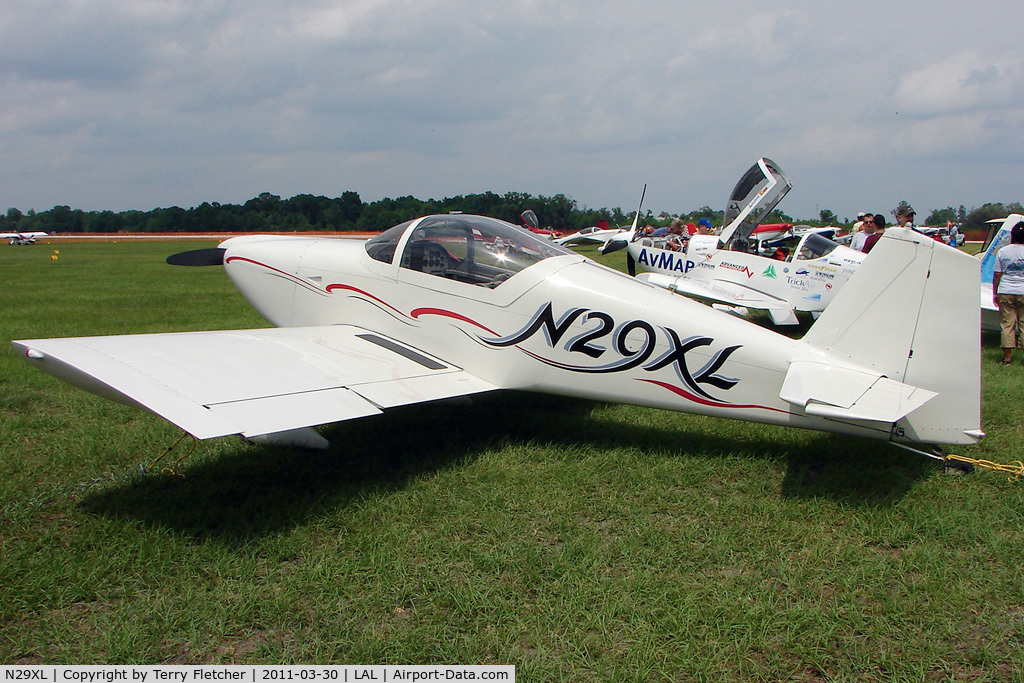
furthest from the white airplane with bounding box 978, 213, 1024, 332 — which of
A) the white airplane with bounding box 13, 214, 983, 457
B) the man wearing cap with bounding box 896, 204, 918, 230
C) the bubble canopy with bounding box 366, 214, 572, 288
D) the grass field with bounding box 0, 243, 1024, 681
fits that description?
the bubble canopy with bounding box 366, 214, 572, 288

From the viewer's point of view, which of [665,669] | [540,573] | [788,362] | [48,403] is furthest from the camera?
[48,403]

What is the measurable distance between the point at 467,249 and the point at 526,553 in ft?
8.21

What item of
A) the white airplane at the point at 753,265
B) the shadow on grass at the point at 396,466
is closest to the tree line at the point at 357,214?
the white airplane at the point at 753,265

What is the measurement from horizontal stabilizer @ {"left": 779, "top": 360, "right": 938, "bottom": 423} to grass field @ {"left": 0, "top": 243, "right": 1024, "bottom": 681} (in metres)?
0.41

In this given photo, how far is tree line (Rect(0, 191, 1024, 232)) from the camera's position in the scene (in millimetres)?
41688

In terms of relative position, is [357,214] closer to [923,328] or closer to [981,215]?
[923,328]

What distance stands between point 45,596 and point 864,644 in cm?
335

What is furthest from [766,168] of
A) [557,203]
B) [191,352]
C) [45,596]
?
[557,203]

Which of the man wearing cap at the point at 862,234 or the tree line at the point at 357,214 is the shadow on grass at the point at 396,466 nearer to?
the man wearing cap at the point at 862,234

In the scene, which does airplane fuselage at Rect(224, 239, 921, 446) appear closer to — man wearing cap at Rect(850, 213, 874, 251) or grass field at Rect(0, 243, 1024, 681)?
grass field at Rect(0, 243, 1024, 681)

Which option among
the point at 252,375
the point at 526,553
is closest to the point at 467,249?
the point at 252,375

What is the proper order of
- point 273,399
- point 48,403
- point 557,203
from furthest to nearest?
1. point 557,203
2. point 48,403
3. point 273,399

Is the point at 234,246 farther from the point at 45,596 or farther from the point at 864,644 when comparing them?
the point at 864,644

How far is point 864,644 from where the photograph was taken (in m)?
2.63
